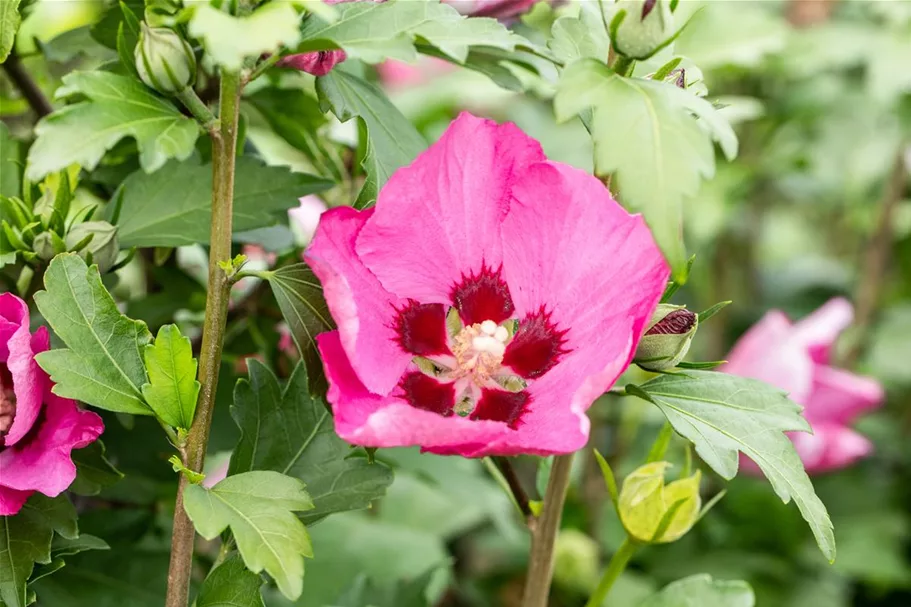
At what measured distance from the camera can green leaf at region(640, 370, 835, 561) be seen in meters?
0.59

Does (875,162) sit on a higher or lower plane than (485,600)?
higher

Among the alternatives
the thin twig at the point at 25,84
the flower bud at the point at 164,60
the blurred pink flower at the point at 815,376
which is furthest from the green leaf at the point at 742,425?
the blurred pink flower at the point at 815,376

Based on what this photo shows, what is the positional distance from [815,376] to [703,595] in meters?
0.72

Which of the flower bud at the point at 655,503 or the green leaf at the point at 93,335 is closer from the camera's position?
the green leaf at the point at 93,335

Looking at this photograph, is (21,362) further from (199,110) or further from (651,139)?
(651,139)

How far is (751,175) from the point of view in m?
1.77

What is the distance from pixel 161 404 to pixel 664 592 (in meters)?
0.43

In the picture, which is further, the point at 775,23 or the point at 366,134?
the point at 775,23

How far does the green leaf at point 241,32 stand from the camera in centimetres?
49

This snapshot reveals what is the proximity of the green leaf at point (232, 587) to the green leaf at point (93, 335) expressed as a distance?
0.12 m

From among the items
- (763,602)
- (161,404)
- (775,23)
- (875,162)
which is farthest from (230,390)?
(875,162)

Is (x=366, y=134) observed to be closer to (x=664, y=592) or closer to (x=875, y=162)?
(x=664, y=592)

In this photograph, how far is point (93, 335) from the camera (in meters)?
0.58

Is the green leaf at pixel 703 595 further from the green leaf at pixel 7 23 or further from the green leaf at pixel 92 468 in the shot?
the green leaf at pixel 7 23
